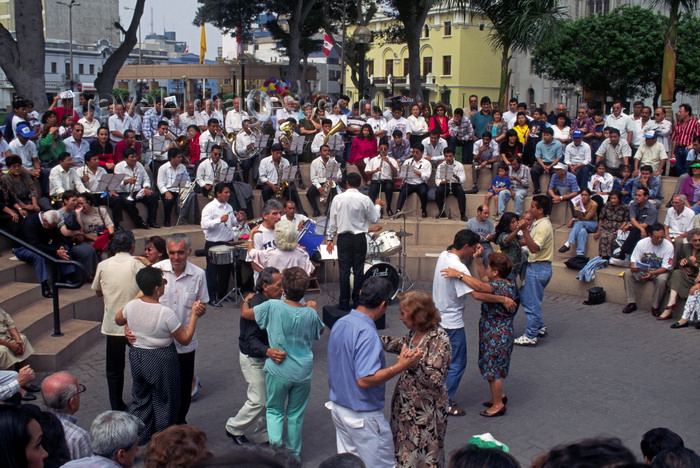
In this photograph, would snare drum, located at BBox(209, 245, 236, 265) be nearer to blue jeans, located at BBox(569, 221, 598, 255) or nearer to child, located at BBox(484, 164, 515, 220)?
child, located at BBox(484, 164, 515, 220)

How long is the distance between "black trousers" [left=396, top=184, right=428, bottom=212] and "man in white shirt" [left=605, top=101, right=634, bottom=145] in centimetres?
427

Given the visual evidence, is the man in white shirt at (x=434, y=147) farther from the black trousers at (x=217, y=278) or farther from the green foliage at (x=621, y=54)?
the green foliage at (x=621, y=54)

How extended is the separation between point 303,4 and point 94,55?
58.2 m

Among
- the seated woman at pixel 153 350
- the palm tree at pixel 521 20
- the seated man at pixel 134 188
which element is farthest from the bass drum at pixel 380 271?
the palm tree at pixel 521 20

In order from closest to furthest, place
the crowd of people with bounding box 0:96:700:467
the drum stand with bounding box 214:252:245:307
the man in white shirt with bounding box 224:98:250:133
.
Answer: the crowd of people with bounding box 0:96:700:467, the drum stand with bounding box 214:252:245:307, the man in white shirt with bounding box 224:98:250:133

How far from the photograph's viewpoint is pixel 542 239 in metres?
9.26

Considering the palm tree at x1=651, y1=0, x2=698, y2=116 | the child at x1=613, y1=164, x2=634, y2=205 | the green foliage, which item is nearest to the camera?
the child at x1=613, y1=164, x2=634, y2=205

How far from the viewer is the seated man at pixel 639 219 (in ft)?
38.2

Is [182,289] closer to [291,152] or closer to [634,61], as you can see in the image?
[291,152]

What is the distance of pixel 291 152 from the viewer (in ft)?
49.5

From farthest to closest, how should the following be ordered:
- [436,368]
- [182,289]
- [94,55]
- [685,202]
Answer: [94,55] → [685,202] → [182,289] → [436,368]

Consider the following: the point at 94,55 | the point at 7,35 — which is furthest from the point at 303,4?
the point at 94,55

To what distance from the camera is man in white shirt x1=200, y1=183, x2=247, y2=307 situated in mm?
11219

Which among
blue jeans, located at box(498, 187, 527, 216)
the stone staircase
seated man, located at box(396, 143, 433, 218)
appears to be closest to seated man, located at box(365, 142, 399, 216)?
seated man, located at box(396, 143, 433, 218)
